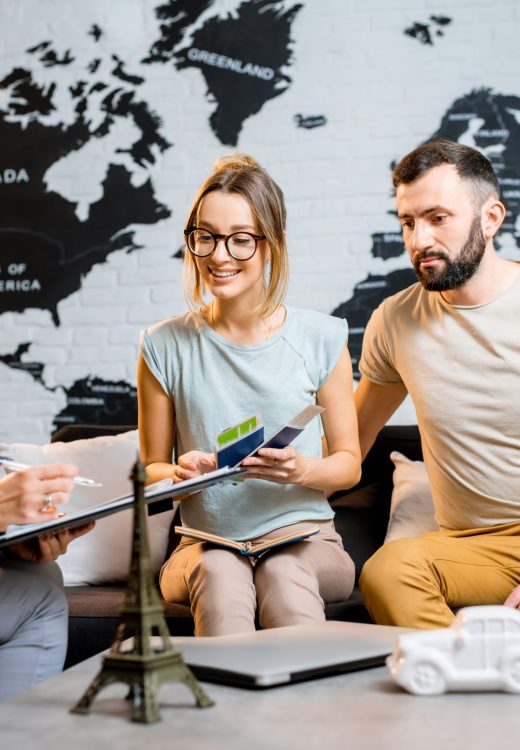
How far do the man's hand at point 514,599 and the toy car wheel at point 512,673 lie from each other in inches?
32.2

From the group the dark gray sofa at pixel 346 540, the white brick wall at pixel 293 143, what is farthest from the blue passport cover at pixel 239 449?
the white brick wall at pixel 293 143

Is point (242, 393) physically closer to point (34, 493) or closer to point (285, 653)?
point (34, 493)

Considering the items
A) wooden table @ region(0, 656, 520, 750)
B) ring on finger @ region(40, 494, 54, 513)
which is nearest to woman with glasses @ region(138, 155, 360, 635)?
ring on finger @ region(40, 494, 54, 513)

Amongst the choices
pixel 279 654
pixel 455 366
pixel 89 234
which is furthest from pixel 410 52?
pixel 279 654

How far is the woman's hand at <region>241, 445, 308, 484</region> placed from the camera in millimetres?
1596

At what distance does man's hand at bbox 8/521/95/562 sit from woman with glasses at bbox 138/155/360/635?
12.1 inches

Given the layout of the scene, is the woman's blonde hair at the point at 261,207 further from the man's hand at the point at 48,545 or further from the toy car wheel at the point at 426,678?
the toy car wheel at the point at 426,678

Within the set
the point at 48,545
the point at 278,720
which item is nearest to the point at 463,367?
the point at 48,545

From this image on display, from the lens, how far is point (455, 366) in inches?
79.0

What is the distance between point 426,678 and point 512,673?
98 mm

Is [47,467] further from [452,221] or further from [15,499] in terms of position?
[452,221]

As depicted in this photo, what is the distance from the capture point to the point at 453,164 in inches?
79.0

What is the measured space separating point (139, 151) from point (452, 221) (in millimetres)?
1706

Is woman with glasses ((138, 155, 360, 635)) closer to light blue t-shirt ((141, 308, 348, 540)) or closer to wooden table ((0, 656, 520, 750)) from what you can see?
light blue t-shirt ((141, 308, 348, 540))
